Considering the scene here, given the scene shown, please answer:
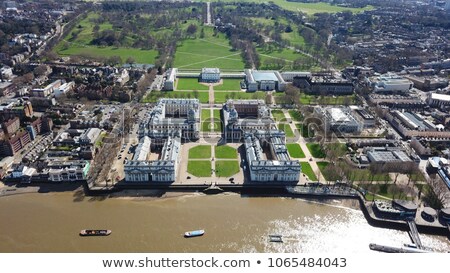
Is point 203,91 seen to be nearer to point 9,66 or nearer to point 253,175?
point 253,175

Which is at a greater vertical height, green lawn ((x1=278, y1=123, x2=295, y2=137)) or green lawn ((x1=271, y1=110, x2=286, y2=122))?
green lawn ((x1=271, y1=110, x2=286, y2=122))

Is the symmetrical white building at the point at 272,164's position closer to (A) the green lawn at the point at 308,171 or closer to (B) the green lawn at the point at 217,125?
(A) the green lawn at the point at 308,171

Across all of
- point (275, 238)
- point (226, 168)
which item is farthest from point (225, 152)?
point (275, 238)

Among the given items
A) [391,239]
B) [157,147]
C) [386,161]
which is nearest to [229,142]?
[157,147]

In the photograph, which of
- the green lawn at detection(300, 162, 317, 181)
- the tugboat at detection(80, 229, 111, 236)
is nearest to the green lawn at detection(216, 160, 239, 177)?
the green lawn at detection(300, 162, 317, 181)

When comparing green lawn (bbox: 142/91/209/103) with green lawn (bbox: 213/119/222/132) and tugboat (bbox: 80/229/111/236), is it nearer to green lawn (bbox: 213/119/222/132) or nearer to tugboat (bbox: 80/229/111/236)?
green lawn (bbox: 213/119/222/132)
